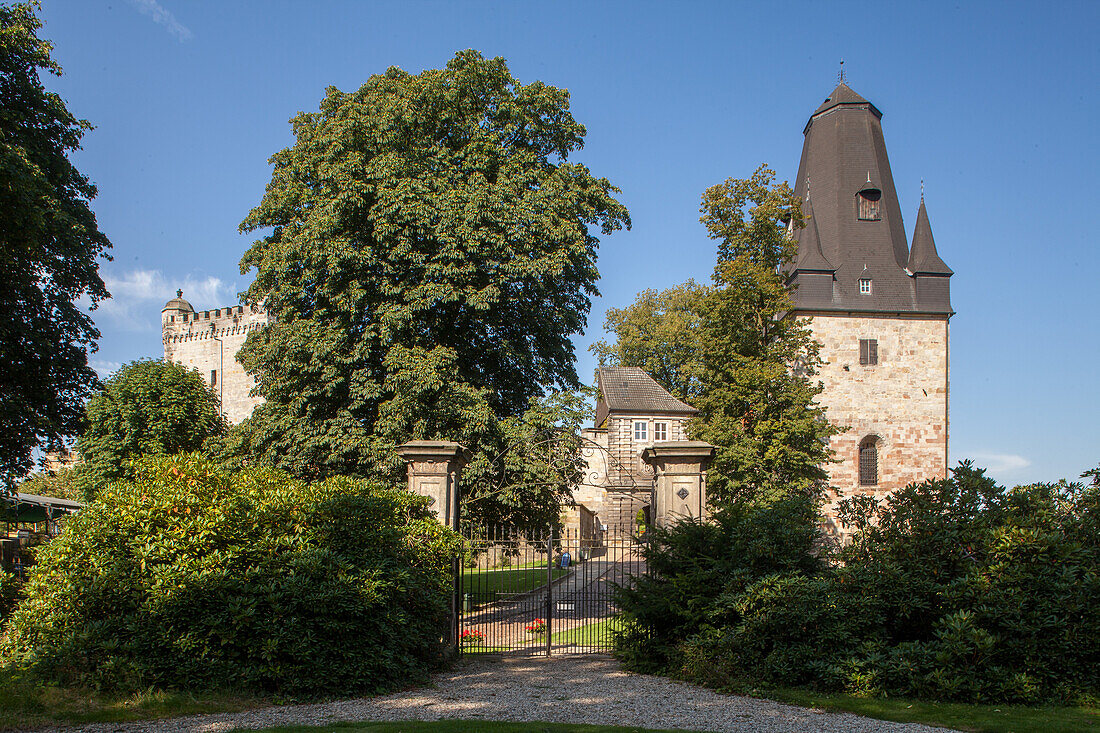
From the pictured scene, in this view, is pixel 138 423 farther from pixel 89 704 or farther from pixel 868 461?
pixel 868 461

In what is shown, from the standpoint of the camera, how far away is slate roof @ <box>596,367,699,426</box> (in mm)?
34031

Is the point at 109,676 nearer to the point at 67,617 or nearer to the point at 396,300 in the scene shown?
the point at 67,617

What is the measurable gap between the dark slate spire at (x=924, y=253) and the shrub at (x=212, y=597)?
106 ft

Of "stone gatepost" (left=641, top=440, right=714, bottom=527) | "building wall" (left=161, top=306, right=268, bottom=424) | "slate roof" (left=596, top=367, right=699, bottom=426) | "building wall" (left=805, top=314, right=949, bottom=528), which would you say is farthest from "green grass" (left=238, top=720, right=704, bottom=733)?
"building wall" (left=161, top=306, right=268, bottom=424)

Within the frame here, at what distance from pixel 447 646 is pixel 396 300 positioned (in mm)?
8496

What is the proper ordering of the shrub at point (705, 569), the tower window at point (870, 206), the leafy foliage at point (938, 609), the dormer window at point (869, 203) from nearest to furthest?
the leafy foliage at point (938, 609) < the shrub at point (705, 569) < the dormer window at point (869, 203) < the tower window at point (870, 206)

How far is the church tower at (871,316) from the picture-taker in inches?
1277

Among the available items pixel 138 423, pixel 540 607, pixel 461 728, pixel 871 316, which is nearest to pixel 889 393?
pixel 871 316

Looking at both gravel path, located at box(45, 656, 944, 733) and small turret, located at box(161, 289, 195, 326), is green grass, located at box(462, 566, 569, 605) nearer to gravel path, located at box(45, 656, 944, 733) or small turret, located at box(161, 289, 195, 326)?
gravel path, located at box(45, 656, 944, 733)

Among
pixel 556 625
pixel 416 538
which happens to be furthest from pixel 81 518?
pixel 556 625

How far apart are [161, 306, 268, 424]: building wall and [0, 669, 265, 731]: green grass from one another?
3941cm

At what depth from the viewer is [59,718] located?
251 inches

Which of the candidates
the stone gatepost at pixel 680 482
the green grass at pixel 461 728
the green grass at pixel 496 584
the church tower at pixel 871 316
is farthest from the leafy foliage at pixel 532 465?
the church tower at pixel 871 316

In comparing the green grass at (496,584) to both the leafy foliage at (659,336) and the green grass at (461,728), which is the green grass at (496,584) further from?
the leafy foliage at (659,336)
